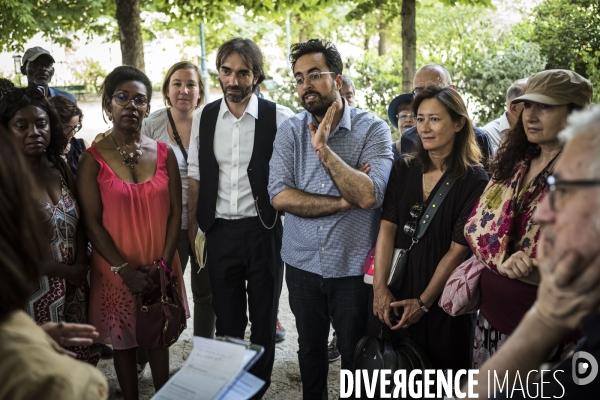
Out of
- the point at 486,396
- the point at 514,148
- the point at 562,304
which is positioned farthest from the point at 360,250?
the point at 562,304

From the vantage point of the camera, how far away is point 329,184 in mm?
3521

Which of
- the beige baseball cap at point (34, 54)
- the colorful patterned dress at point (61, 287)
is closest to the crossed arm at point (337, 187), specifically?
the colorful patterned dress at point (61, 287)

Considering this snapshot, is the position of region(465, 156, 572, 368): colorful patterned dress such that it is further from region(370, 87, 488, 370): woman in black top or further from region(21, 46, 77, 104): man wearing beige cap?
region(21, 46, 77, 104): man wearing beige cap

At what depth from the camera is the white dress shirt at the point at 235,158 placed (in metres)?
3.90

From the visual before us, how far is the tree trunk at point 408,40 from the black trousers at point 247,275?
433cm

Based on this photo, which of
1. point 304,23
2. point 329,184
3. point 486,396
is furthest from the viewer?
point 304,23

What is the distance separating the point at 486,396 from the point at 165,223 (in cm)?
266

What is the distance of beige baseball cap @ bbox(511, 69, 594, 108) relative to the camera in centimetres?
290

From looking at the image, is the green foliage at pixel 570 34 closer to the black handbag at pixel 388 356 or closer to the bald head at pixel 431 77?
the bald head at pixel 431 77

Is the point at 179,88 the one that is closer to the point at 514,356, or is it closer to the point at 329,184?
the point at 329,184

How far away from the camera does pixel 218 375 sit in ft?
5.63

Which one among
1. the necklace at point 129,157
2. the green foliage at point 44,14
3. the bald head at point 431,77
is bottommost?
the necklace at point 129,157

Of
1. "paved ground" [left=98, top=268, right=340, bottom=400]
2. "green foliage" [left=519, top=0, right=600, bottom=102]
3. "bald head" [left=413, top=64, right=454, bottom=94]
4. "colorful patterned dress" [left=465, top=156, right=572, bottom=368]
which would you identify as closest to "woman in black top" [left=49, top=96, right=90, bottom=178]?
"paved ground" [left=98, top=268, right=340, bottom=400]

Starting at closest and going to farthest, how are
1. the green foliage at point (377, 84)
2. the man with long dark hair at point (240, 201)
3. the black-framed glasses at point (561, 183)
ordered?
1. the black-framed glasses at point (561, 183)
2. the man with long dark hair at point (240, 201)
3. the green foliage at point (377, 84)
